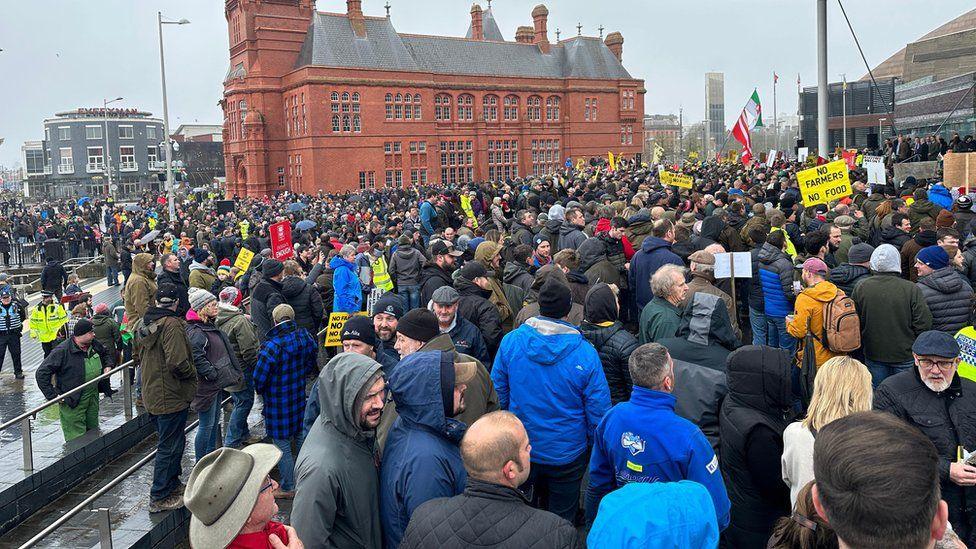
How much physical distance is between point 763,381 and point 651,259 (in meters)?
5.04

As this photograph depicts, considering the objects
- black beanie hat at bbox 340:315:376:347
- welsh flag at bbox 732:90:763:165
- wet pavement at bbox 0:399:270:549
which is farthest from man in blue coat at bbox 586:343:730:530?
welsh flag at bbox 732:90:763:165

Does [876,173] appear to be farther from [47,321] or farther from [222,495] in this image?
[47,321]

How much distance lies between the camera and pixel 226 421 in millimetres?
9945

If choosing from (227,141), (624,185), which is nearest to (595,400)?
(624,185)

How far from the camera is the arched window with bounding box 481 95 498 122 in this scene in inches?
2446

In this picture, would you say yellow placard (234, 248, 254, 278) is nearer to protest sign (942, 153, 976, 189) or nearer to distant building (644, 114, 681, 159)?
protest sign (942, 153, 976, 189)

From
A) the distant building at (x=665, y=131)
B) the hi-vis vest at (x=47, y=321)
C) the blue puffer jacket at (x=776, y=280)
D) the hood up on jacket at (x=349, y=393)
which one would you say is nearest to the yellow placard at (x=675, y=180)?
the blue puffer jacket at (x=776, y=280)

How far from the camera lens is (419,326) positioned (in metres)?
5.38

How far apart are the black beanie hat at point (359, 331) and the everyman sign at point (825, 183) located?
943cm

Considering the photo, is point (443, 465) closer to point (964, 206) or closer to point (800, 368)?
point (800, 368)

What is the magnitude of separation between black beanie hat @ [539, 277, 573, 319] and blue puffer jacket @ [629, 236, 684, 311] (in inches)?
155

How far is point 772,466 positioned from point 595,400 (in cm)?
126

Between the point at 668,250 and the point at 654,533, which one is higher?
the point at 668,250

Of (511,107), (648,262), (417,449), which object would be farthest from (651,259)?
(511,107)
